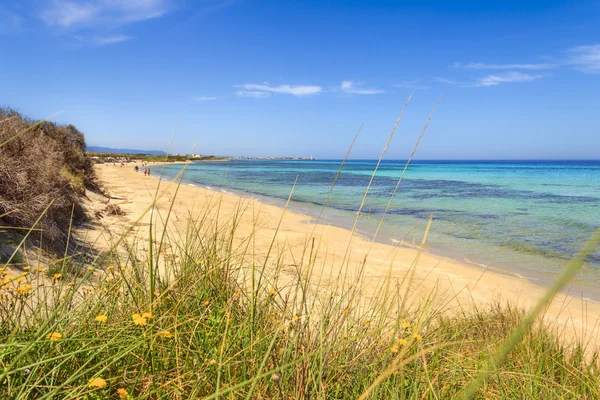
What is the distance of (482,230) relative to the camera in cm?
1196

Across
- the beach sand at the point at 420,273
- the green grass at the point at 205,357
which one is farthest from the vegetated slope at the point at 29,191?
the green grass at the point at 205,357

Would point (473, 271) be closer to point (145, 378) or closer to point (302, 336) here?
point (302, 336)

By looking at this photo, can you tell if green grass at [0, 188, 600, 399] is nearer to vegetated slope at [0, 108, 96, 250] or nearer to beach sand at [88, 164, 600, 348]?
beach sand at [88, 164, 600, 348]

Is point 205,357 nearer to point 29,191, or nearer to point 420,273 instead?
point 29,191

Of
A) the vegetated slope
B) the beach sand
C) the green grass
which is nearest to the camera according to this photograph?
the green grass

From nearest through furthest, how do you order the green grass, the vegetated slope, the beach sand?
the green grass → the vegetated slope → the beach sand

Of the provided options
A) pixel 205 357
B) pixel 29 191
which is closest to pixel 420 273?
pixel 205 357

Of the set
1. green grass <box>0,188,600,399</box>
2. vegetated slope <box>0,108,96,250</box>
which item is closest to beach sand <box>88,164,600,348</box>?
vegetated slope <box>0,108,96,250</box>

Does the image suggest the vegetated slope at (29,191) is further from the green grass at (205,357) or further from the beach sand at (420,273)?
the green grass at (205,357)

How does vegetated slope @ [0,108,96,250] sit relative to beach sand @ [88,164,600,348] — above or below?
above

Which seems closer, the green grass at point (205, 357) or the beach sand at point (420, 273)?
the green grass at point (205, 357)

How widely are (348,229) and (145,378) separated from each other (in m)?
10.4

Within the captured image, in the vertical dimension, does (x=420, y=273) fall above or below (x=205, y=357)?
below

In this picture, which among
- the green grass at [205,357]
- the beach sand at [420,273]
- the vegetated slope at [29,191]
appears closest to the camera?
the green grass at [205,357]
